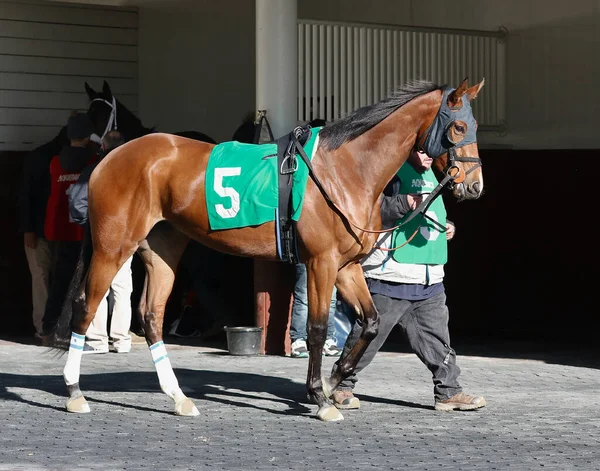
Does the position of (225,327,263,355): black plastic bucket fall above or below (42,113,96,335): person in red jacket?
below

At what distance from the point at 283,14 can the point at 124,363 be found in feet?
10.6

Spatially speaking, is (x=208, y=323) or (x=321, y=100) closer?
(x=321, y=100)

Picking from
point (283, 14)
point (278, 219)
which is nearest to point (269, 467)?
point (278, 219)

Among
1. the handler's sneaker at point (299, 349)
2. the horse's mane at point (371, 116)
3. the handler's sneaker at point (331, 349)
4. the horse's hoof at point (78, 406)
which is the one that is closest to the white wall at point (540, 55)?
the handler's sneaker at point (331, 349)

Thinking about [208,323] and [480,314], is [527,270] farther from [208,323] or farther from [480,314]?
[208,323]

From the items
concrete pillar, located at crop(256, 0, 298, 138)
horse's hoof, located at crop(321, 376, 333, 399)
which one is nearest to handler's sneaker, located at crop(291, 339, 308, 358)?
concrete pillar, located at crop(256, 0, 298, 138)

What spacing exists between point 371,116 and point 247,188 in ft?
2.81

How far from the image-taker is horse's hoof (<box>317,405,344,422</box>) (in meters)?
6.89

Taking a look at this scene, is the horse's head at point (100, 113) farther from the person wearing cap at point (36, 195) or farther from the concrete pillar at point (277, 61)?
the concrete pillar at point (277, 61)

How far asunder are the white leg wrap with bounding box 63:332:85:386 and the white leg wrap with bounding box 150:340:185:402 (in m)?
0.45

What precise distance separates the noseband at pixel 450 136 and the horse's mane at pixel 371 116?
0.23 metres

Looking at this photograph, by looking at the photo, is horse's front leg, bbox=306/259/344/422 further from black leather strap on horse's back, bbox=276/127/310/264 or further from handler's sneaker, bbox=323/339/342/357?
handler's sneaker, bbox=323/339/342/357

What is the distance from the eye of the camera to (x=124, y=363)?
968 centimetres

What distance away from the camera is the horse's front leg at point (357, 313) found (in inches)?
279
